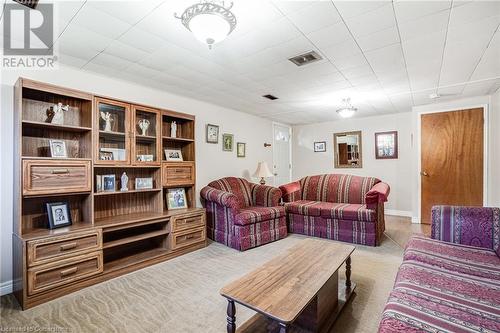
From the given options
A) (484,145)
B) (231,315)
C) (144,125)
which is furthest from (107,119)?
(484,145)

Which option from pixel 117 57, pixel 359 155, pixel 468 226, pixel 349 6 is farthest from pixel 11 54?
pixel 359 155

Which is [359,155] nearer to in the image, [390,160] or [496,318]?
[390,160]

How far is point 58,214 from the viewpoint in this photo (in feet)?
7.93

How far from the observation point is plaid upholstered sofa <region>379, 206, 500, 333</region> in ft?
3.63

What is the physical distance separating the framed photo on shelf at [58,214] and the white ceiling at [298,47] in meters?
1.55

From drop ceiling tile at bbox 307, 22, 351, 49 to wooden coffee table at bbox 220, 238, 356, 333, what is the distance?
192cm

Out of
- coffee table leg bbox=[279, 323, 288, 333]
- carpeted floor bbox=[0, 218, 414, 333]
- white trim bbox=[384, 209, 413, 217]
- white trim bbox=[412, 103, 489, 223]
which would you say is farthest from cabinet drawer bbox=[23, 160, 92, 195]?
white trim bbox=[384, 209, 413, 217]

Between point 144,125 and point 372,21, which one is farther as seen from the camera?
point 144,125

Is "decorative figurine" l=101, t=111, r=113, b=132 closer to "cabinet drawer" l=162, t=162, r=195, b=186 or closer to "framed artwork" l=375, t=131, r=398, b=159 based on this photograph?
"cabinet drawer" l=162, t=162, r=195, b=186

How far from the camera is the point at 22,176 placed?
6.79ft

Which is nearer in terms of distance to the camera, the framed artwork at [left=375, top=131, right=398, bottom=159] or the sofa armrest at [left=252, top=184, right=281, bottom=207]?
the sofa armrest at [left=252, top=184, right=281, bottom=207]

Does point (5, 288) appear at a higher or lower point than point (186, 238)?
lower

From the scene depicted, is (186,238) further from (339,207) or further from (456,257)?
(456,257)

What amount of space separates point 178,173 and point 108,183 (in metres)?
0.87
